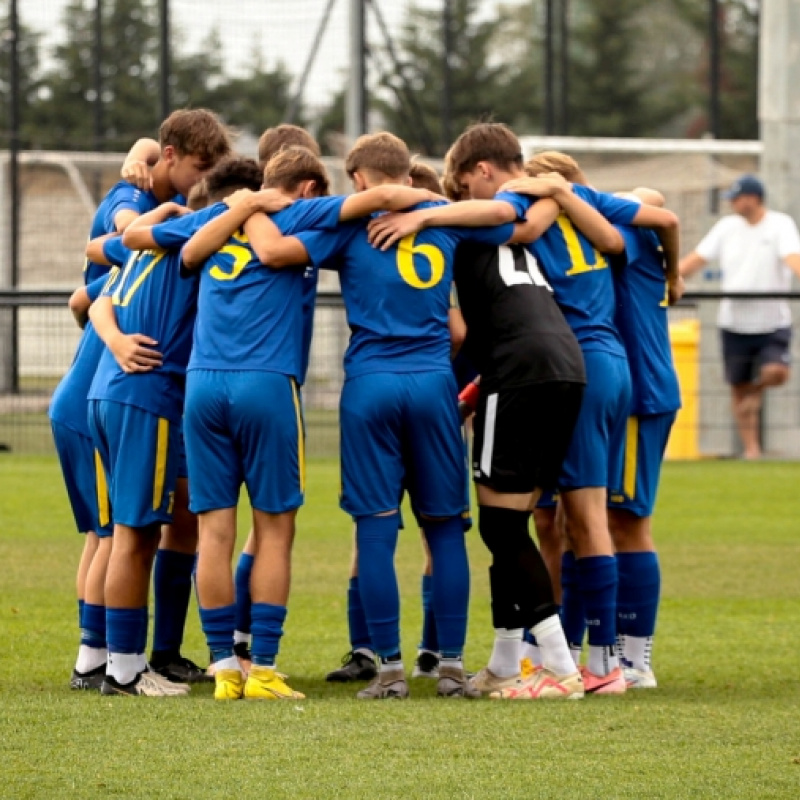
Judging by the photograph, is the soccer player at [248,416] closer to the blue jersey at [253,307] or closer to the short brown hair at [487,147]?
the blue jersey at [253,307]

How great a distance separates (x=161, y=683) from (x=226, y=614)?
323mm

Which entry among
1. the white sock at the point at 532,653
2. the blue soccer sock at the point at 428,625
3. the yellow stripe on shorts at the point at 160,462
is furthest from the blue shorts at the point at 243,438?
the white sock at the point at 532,653

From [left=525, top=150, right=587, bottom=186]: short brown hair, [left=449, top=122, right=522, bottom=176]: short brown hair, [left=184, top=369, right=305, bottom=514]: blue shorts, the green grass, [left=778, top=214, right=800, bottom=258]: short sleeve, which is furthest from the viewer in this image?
[left=778, top=214, right=800, bottom=258]: short sleeve

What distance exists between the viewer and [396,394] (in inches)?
214

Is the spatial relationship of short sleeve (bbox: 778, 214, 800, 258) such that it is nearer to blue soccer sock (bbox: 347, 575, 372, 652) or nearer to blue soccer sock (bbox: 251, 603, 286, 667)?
blue soccer sock (bbox: 347, 575, 372, 652)

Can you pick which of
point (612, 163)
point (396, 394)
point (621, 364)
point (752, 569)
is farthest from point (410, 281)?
point (612, 163)

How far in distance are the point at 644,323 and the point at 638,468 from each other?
501 millimetres

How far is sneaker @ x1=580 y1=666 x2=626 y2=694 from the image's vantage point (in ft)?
18.8

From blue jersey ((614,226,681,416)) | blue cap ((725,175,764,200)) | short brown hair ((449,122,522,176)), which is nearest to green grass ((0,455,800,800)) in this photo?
blue jersey ((614,226,681,416))

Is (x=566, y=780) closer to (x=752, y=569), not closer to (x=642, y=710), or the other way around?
(x=642, y=710)

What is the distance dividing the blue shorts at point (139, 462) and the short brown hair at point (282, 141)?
41.0 inches

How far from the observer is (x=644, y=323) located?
19.9 ft

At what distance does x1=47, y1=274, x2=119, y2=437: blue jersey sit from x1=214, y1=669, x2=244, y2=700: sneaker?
1.02 m

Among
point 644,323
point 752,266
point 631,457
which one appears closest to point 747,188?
point 752,266
